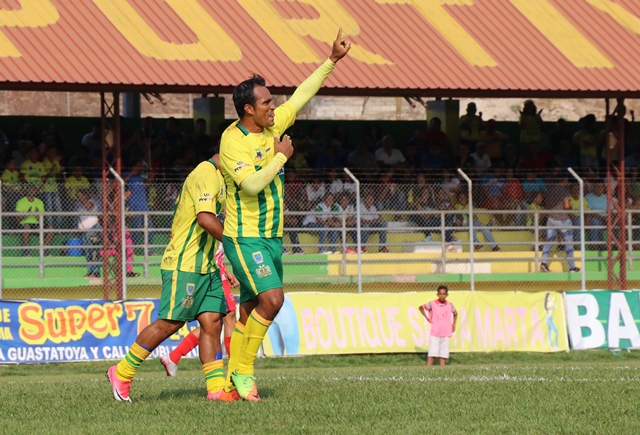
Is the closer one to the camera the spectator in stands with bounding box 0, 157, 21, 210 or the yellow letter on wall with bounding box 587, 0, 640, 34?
the spectator in stands with bounding box 0, 157, 21, 210

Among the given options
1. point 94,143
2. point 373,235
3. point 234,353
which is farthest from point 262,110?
point 94,143

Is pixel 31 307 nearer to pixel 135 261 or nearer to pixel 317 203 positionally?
pixel 135 261

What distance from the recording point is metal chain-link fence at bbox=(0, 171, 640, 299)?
18547mm

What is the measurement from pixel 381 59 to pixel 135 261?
6011 mm

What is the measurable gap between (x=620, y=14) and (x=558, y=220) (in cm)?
577

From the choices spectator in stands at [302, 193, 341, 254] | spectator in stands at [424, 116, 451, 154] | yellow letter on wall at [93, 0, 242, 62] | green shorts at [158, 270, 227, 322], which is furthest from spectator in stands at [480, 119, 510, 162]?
green shorts at [158, 270, 227, 322]

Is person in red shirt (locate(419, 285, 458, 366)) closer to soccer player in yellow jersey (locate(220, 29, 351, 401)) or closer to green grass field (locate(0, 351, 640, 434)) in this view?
green grass field (locate(0, 351, 640, 434))

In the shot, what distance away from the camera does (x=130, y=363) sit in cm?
862

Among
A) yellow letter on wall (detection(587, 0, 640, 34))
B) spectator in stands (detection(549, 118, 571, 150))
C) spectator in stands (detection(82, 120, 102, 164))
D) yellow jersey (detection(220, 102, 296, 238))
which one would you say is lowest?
yellow jersey (detection(220, 102, 296, 238))

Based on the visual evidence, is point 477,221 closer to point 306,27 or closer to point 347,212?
point 347,212

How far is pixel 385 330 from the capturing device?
19062mm

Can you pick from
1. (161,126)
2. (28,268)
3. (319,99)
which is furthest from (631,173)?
→ (319,99)

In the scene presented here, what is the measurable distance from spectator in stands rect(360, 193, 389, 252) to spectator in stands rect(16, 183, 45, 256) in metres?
5.28

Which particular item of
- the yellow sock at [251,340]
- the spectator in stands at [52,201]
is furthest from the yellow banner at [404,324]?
the yellow sock at [251,340]
